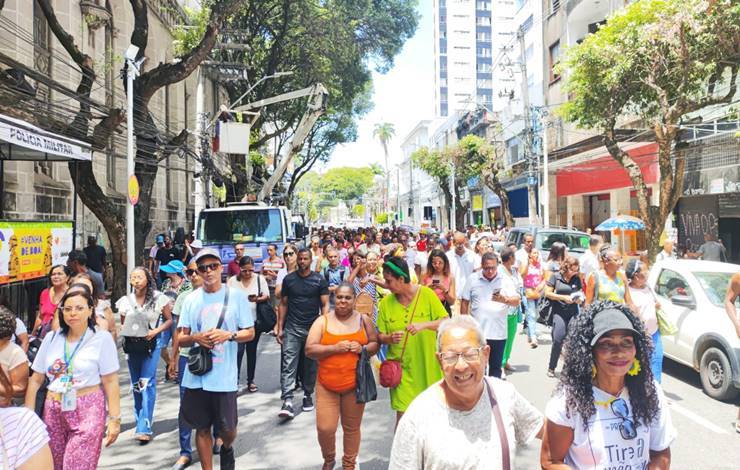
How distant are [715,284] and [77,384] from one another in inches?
271

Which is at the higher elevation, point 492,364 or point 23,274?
point 23,274

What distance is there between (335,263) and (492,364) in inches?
162

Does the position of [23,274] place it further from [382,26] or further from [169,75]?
[382,26]

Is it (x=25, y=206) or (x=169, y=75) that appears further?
(x=25, y=206)

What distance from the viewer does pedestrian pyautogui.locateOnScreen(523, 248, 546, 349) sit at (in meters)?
9.20

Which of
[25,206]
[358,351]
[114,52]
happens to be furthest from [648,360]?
[114,52]

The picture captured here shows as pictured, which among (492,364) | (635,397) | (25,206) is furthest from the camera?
(25,206)

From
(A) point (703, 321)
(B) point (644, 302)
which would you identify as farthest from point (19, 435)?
(A) point (703, 321)

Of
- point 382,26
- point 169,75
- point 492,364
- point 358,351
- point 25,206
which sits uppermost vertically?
point 382,26

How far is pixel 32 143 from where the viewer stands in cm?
853

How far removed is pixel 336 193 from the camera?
116688 mm

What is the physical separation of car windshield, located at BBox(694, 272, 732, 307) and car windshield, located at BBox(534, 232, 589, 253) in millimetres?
7647

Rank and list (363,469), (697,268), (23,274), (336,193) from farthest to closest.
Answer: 1. (336,193)
2. (23,274)
3. (697,268)
4. (363,469)

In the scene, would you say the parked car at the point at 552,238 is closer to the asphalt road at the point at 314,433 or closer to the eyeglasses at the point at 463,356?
the asphalt road at the point at 314,433
